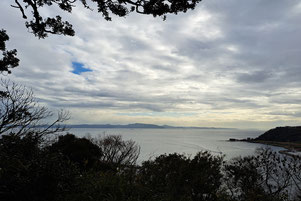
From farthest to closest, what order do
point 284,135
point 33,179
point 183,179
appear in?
point 284,135 → point 183,179 → point 33,179

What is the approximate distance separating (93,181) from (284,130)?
164604 millimetres

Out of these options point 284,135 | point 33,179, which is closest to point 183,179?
point 33,179

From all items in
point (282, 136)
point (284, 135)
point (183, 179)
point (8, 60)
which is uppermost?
point (8, 60)

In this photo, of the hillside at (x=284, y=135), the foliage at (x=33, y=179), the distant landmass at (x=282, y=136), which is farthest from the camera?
the hillside at (x=284, y=135)

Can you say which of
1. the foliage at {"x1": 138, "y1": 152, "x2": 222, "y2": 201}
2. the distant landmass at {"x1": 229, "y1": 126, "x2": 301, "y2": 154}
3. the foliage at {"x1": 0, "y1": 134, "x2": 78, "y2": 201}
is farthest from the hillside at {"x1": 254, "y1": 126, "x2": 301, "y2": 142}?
the foliage at {"x1": 0, "y1": 134, "x2": 78, "y2": 201}

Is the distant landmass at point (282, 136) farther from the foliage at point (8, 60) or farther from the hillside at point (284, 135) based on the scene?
the foliage at point (8, 60)

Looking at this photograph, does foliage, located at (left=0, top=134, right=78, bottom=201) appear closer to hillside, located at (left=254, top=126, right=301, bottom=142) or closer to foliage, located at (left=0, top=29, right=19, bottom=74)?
foliage, located at (left=0, top=29, right=19, bottom=74)

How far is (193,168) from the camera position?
6914 mm

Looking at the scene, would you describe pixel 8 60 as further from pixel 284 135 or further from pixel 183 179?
pixel 284 135

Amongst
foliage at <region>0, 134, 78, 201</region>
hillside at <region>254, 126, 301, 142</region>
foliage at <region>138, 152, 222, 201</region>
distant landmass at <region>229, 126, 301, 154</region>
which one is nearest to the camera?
foliage at <region>0, 134, 78, 201</region>

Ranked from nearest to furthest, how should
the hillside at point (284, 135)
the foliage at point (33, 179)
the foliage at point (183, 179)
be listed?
the foliage at point (33, 179), the foliage at point (183, 179), the hillside at point (284, 135)

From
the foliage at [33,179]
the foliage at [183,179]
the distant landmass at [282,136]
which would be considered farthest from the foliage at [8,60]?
the distant landmass at [282,136]

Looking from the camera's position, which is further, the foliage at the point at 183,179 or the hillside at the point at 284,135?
the hillside at the point at 284,135

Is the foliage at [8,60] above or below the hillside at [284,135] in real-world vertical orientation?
above
